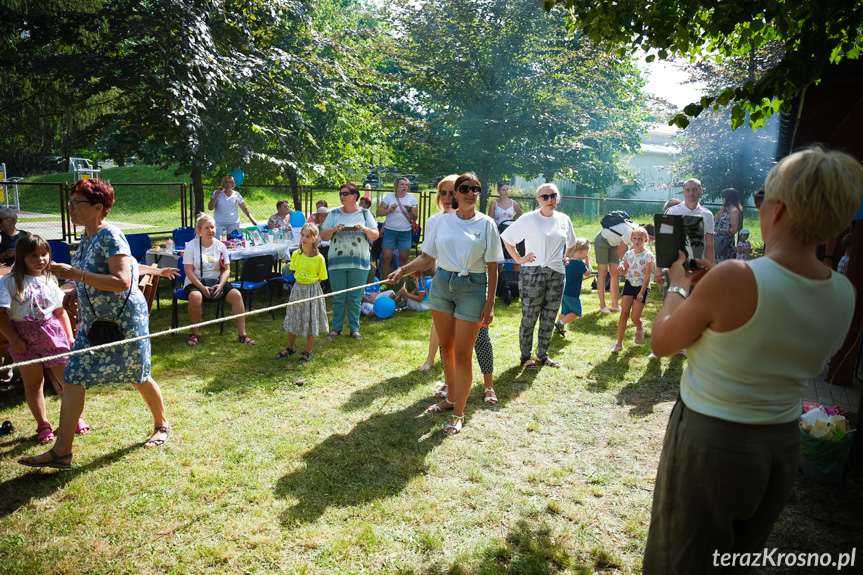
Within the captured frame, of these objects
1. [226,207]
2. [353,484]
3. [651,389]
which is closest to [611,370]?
[651,389]

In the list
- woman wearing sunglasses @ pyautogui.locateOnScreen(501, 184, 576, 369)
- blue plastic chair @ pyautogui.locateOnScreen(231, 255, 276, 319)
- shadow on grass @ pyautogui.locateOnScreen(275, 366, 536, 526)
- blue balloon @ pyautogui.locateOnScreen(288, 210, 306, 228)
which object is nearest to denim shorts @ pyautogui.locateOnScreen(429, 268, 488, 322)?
shadow on grass @ pyautogui.locateOnScreen(275, 366, 536, 526)

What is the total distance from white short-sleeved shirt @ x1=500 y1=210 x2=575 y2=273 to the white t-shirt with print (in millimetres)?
1158

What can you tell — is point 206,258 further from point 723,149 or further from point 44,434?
point 723,149

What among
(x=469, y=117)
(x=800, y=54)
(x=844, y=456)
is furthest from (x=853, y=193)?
(x=469, y=117)

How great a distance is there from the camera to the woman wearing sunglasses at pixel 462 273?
442 cm

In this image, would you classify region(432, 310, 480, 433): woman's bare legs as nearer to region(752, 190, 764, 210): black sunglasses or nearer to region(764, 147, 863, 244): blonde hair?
region(752, 190, 764, 210): black sunglasses

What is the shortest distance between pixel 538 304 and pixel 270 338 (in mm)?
3467

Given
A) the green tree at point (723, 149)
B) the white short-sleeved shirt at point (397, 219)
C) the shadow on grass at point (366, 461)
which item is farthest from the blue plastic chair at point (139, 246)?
the green tree at point (723, 149)

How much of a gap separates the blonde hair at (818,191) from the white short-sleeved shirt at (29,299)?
4727 mm

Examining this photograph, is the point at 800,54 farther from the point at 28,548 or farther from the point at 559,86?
the point at 559,86

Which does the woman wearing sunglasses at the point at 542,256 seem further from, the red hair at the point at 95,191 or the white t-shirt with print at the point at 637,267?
the red hair at the point at 95,191

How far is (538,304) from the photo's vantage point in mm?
6262

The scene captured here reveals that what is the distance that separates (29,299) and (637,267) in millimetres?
5997

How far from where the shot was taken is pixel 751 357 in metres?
1.74
